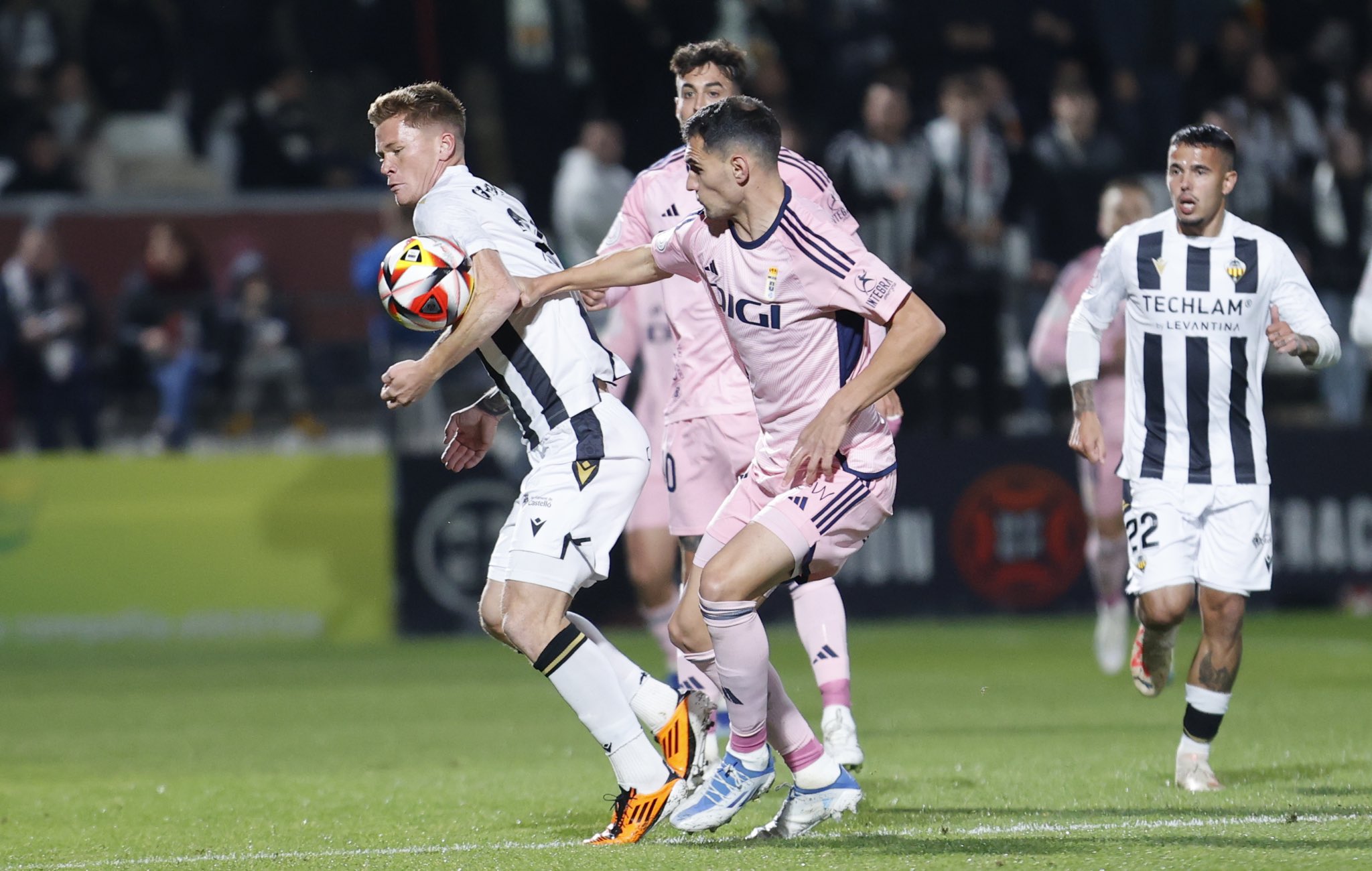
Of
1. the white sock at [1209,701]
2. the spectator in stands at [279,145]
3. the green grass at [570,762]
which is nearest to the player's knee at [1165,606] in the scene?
the white sock at [1209,701]

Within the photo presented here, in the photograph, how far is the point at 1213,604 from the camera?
22.9 ft

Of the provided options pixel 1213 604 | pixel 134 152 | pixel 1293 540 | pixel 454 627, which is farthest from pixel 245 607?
pixel 1213 604

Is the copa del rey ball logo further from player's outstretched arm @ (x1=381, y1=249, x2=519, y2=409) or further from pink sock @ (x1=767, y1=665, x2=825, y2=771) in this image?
player's outstretched arm @ (x1=381, y1=249, x2=519, y2=409)

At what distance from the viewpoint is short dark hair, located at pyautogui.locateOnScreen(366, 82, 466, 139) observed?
6172mm

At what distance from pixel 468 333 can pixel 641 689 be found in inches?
49.4

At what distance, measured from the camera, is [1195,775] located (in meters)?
6.77

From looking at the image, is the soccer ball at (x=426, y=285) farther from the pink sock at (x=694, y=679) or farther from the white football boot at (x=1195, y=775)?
the white football boot at (x=1195, y=775)

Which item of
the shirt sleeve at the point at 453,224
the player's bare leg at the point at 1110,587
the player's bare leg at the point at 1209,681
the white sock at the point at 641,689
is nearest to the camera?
the shirt sleeve at the point at 453,224

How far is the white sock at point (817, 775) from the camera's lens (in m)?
5.88

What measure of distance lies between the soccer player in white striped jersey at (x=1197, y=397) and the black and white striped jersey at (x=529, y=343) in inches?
74.9

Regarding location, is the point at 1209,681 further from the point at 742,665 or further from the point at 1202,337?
the point at 742,665

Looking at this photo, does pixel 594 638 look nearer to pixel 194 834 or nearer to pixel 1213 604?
pixel 194 834

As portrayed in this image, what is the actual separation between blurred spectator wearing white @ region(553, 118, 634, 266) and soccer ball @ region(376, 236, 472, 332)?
6.63 m

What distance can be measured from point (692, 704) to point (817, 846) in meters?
1.02
